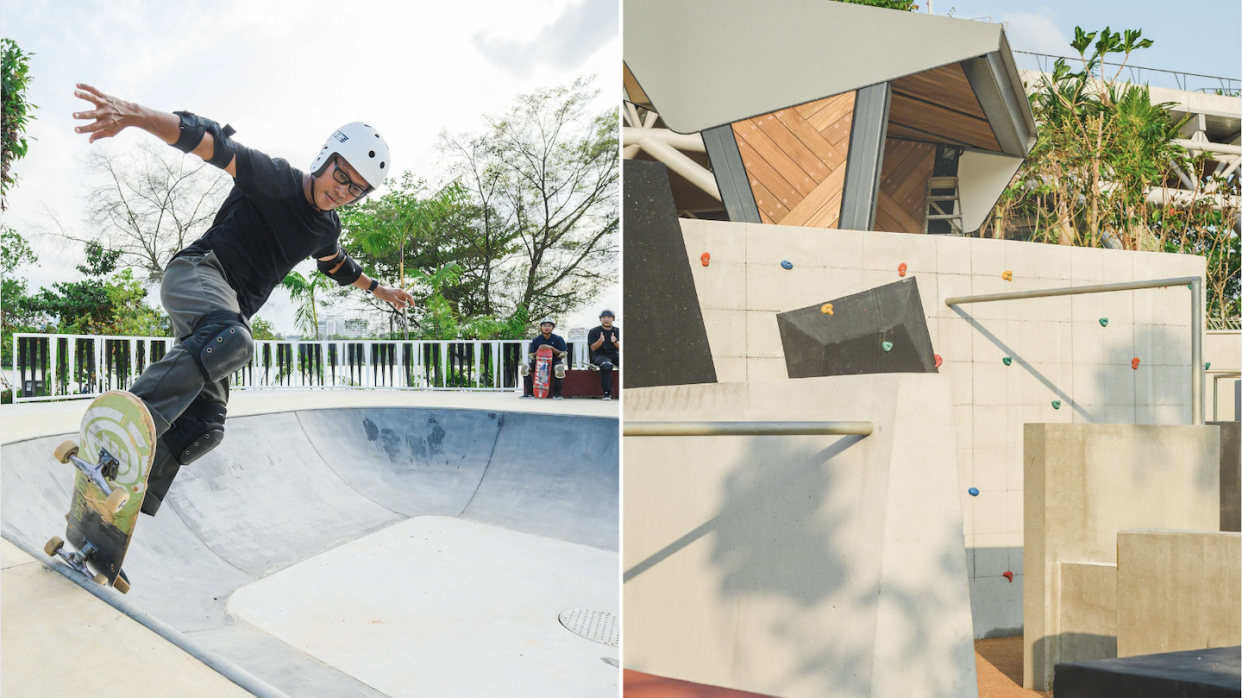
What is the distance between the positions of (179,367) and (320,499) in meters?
2.89

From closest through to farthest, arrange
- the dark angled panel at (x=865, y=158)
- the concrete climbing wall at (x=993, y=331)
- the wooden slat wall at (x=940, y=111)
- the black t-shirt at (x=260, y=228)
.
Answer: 1. the black t-shirt at (x=260, y=228)
2. the concrete climbing wall at (x=993, y=331)
3. the dark angled panel at (x=865, y=158)
4. the wooden slat wall at (x=940, y=111)

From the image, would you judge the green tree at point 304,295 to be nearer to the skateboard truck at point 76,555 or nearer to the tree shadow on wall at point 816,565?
the skateboard truck at point 76,555

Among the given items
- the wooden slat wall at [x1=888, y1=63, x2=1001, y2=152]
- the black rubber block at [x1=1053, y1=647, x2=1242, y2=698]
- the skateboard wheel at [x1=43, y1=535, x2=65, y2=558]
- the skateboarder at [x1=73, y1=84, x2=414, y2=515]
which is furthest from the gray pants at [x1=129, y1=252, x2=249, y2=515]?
the wooden slat wall at [x1=888, y1=63, x2=1001, y2=152]

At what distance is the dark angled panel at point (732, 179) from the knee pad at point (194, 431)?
188 inches

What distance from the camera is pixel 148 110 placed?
2.78 m

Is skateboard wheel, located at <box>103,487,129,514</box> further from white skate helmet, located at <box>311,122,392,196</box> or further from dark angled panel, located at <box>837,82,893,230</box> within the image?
dark angled panel, located at <box>837,82,893,230</box>

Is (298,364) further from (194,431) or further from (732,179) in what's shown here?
(732,179)

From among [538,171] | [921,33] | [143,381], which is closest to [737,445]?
[143,381]

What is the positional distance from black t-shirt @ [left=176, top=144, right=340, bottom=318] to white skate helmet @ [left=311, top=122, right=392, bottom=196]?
16 centimetres

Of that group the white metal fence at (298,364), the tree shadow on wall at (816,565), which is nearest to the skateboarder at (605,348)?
the white metal fence at (298,364)

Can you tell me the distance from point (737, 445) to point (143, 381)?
8.45 feet

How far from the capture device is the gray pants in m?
2.87

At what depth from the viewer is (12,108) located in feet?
10.0

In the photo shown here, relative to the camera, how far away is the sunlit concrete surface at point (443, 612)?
11.1 feet
